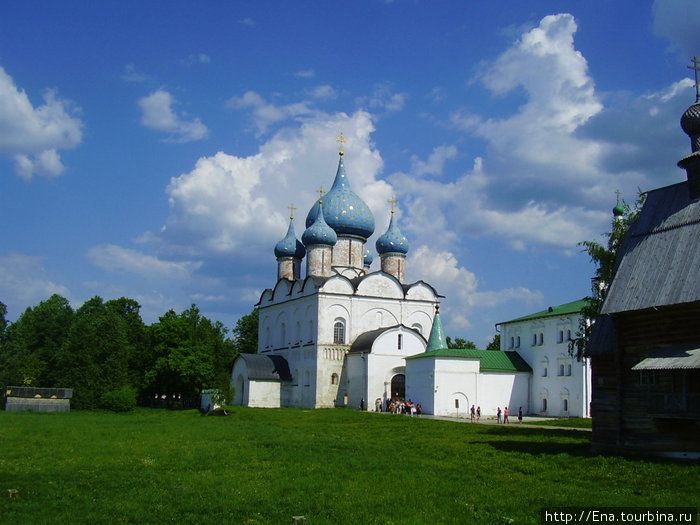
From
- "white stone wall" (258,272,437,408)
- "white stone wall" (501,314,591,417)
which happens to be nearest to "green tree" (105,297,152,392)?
"white stone wall" (258,272,437,408)

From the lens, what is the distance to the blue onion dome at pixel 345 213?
48.1m

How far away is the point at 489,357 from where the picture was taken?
3903 centimetres

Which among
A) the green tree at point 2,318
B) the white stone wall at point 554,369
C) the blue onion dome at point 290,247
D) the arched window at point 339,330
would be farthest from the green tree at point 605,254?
the green tree at point 2,318

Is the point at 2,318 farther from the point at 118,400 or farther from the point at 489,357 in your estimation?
the point at 489,357

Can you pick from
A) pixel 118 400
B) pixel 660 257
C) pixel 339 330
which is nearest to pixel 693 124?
pixel 660 257

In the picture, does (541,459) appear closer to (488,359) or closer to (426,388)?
(426,388)

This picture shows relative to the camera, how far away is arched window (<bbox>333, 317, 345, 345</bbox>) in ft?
143

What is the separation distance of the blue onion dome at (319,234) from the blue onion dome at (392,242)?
3.50 meters

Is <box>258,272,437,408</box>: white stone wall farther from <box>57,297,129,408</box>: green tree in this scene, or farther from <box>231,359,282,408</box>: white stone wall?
<box>57,297,129,408</box>: green tree

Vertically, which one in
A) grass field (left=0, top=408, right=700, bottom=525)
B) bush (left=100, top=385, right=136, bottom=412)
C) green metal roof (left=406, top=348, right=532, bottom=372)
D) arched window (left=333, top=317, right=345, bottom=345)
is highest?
arched window (left=333, top=317, right=345, bottom=345)

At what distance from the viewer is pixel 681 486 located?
39.9 feet

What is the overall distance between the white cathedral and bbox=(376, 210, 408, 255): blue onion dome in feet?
0.21

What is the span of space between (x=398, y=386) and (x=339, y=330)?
202 inches

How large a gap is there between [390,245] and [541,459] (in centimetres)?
3310
